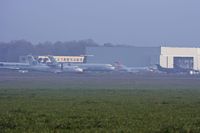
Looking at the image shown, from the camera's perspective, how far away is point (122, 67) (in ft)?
501

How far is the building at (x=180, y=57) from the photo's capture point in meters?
151

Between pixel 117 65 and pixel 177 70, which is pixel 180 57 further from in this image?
pixel 117 65

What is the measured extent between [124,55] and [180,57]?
18.7 meters

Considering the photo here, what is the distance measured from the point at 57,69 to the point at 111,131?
400 ft

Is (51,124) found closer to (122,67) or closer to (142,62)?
(122,67)

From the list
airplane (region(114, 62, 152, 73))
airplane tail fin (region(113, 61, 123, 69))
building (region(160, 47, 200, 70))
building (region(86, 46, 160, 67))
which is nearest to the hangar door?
building (region(160, 47, 200, 70))

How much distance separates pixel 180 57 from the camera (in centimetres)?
15412

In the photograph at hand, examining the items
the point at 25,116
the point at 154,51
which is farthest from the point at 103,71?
the point at 25,116

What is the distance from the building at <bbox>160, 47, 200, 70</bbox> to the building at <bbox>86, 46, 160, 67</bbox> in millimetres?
4990

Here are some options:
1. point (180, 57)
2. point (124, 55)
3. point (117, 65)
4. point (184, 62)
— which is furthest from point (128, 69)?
point (184, 62)

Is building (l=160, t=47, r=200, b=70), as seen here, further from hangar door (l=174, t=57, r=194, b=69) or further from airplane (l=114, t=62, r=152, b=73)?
airplane (l=114, t=62, r=152, b=73)

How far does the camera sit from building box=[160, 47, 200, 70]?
151125 millimetres

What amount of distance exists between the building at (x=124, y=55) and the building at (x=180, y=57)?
16.4ft

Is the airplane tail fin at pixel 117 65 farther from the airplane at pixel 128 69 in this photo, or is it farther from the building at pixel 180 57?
the building at pixel 180 57
